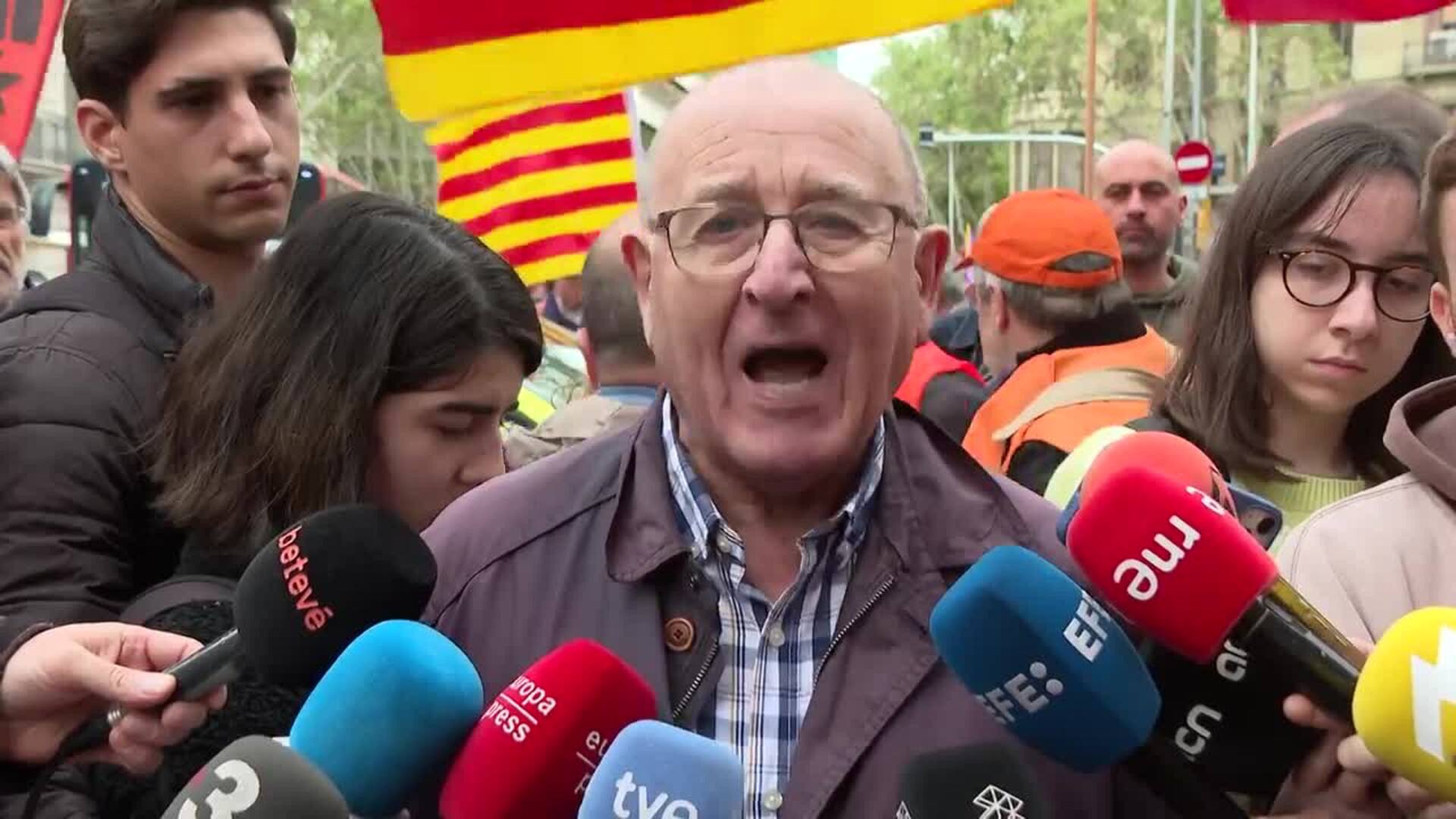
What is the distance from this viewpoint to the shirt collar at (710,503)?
7.12ft

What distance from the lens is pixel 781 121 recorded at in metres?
2.09

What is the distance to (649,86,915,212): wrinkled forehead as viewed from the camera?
81.2 inches

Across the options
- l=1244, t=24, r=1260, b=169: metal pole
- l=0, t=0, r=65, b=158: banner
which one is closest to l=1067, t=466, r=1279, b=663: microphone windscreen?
l=0, t=0, r=65, b=158: banner

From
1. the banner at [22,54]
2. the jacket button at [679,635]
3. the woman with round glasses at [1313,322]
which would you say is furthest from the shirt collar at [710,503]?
the banner at [22,54]

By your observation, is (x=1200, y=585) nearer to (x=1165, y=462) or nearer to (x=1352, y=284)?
(x=1165, y=462)

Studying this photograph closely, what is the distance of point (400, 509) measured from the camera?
2.61m

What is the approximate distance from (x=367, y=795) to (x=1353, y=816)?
0.99m

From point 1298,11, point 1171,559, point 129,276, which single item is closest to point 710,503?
point 1171,559

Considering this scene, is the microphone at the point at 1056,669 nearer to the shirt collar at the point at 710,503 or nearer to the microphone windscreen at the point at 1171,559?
the microphone windscreen at the point at 1171,559

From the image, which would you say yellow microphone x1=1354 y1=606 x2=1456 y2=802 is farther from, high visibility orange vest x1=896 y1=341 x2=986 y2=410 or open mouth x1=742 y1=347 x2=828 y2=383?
high visibility orange vest x1=896 y1=341 x2=986 y2=410

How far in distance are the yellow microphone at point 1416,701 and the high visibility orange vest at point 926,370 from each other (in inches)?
147

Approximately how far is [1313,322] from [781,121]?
121 centimetres

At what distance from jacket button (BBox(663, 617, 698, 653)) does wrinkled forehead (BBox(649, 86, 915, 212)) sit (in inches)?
21.3

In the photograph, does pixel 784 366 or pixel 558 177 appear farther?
pixel 558 177
